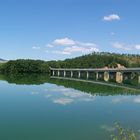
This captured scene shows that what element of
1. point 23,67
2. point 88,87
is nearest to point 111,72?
point 23,67

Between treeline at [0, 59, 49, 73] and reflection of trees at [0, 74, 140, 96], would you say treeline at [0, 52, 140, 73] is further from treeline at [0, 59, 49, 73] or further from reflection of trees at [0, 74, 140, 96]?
reflection of trees at [0, 74, 140, 96]

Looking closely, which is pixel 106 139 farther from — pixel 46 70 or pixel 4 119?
pixel 46 70

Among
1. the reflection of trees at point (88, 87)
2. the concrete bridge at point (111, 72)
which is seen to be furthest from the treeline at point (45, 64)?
the reflection of trees at point (88, 87)

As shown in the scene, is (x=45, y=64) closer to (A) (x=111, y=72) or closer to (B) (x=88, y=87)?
(A) (x=111, y=72)

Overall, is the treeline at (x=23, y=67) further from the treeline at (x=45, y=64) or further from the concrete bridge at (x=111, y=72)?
the concrete bridge at (x=111, y=72)

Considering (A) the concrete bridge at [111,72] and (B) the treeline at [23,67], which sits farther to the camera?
(B) the treeline at [23,67]

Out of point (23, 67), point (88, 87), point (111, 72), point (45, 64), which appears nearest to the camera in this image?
point (88, 87)

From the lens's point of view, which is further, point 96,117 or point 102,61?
point 102,61

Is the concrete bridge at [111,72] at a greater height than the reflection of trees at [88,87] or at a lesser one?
greater

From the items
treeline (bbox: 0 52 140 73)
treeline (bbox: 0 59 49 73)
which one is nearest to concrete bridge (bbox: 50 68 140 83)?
treeline (bbox: 0 52 140 73)

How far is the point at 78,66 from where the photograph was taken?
173m

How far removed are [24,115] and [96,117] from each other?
7.67m

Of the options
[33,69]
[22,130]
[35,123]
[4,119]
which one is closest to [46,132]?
[22,130]

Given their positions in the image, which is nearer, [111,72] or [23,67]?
[111,72]
